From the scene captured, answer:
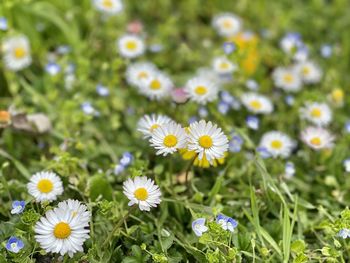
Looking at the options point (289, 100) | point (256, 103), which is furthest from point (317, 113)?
point (256, 103)

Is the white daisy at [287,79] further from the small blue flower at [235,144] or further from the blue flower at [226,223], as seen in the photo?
the blue flower at [226,223]

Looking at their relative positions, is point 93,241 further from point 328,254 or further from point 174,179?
point 328,254

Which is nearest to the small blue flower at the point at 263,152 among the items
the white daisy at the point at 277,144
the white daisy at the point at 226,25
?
the white daisy at the point at 277,144

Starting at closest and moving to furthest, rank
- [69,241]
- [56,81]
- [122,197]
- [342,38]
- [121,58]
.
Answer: [69,241] → [122,197] → [56,81] → [121,58] → [342,38]

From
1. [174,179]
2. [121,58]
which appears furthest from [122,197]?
[121,58]

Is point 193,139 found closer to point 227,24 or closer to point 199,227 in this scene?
point 199,227

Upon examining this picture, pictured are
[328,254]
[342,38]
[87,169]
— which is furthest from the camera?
[342,38]

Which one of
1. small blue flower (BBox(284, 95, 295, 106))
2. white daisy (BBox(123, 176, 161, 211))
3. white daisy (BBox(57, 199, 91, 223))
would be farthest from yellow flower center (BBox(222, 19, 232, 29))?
white daisy (BBox(57, 199, 91, 223))
